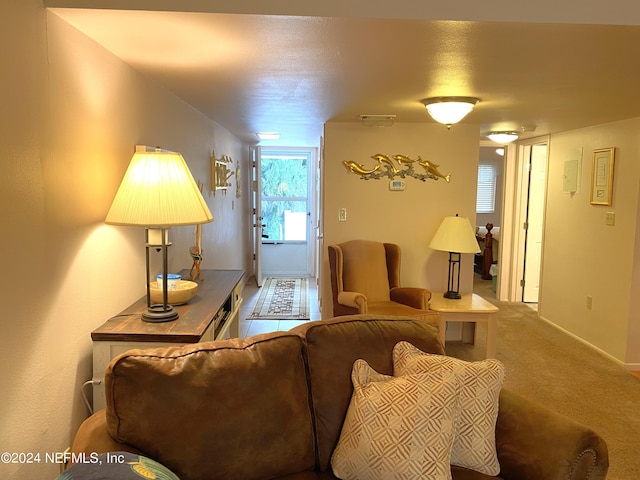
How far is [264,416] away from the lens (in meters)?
1.66

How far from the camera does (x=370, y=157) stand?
4.49 meters

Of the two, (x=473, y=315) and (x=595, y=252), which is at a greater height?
(x=595, y=252)

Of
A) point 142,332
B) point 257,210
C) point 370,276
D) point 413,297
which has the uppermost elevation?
point 257,210

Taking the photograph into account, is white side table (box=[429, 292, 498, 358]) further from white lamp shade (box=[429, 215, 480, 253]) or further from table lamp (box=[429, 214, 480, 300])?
white lamp shade (box=[429, 215, 480, 253])

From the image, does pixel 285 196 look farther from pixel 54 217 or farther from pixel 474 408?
pixel 474 408

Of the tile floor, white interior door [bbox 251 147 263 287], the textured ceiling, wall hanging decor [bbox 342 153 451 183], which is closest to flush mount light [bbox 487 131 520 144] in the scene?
wall hanging decor [bbox 342 153 451 183]

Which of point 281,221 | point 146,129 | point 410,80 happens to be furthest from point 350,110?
point 281,221

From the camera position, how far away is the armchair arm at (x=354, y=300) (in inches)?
147

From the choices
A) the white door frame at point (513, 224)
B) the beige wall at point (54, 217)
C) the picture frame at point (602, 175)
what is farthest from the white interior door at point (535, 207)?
the beige wall at point (54, 217)

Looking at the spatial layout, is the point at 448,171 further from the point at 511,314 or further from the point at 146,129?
the point at 146,129

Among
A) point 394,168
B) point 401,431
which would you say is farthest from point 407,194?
point 401,431

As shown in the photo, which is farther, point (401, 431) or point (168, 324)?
point (168, 324)

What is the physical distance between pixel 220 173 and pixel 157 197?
2.83m

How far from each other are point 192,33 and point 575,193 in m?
4.30
